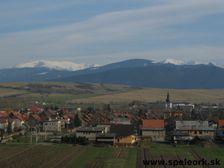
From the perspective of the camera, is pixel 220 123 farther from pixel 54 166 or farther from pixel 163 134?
pixel 54 166

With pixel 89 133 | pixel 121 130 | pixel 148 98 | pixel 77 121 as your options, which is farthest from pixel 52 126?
pixel 148 98

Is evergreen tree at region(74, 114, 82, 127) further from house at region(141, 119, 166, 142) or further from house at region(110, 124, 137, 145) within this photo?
house at region(110, 124, 137, 145)

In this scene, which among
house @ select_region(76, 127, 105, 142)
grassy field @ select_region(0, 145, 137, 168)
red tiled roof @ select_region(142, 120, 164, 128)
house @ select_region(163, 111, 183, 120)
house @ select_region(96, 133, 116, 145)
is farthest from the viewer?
house @ select_region(163, 111, 183, 120)

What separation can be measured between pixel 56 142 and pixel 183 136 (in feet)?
31.5

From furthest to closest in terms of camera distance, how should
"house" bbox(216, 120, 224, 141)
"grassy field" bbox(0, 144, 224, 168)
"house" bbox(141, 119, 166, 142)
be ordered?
"house" bbox(141, 119, 166, 142)
"house" bbox(216, 120, 224, 141)
"grassy field" bbox(0, 144, 224, 168)

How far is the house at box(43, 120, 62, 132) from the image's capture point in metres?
56.1

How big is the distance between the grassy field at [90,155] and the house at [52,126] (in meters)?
15.9

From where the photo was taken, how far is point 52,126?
56656mm

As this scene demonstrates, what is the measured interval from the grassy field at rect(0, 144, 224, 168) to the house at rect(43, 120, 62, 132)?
15.9 metres

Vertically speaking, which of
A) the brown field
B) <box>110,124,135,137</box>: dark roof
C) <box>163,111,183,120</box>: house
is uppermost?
the brown field

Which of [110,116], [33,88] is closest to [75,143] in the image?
[110,116]

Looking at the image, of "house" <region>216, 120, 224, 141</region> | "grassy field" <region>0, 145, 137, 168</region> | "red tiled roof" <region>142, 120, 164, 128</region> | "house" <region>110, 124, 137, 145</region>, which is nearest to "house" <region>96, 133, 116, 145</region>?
"house" <region>110, 124, 137, 145</region>

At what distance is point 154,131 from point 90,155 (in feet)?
51.5

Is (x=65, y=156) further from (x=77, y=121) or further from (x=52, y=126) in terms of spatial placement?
(x=77, y=121)
